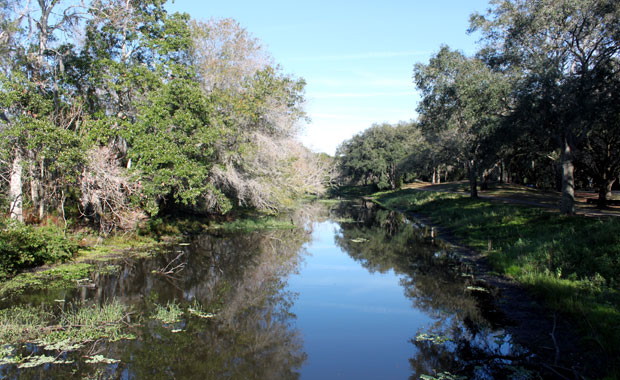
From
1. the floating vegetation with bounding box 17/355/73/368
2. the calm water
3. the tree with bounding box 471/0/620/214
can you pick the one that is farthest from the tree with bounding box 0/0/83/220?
the tree with bounding box 471/0/620/214

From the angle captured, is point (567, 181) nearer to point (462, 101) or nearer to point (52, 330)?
point (462, 101)

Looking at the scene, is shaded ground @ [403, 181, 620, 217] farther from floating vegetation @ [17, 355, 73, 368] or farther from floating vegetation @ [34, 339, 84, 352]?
floating vegetation @ [17, 355, 73, 368]

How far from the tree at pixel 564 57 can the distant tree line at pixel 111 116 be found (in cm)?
1225

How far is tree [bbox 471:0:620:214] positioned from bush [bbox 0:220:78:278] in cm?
1957

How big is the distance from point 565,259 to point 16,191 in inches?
791

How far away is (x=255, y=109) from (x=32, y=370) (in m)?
16.8

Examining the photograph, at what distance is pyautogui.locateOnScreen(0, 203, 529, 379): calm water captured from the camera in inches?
310

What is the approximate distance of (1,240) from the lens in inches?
479

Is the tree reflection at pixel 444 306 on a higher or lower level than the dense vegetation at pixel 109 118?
lower

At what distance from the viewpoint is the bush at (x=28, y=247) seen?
12.3m

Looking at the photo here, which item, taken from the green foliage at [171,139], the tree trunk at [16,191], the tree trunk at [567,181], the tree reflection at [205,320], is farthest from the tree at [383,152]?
the tree trunk at [16,191]

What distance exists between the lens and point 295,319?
11.1 m

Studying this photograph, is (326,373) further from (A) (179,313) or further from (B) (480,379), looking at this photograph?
(A) (179,313)

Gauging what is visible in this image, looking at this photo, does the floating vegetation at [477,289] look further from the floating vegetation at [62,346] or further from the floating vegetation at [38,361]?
the floating vegetation at [38,361]
